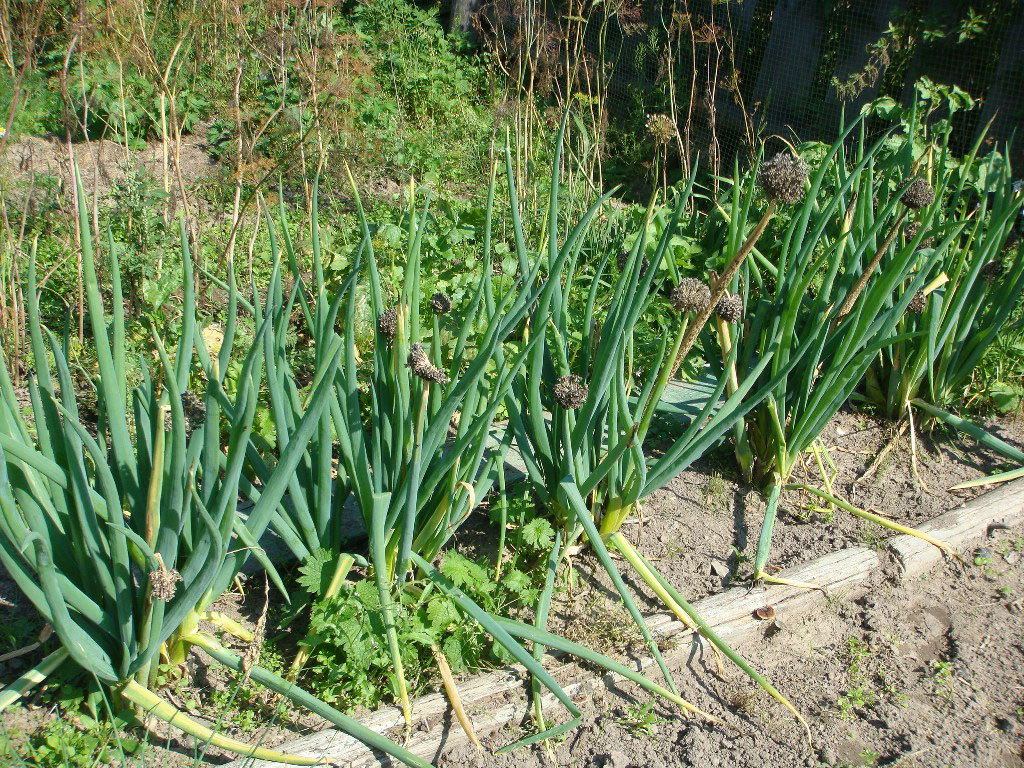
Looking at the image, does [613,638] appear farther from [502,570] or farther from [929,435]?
[929,435]

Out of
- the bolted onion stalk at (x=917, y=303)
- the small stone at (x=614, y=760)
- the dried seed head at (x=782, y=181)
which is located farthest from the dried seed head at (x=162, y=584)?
the bolted onion stalk at (x=917, y=303)

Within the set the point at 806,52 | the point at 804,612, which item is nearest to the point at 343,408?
the point at 804,612

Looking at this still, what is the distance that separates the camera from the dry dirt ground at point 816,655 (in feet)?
6.48

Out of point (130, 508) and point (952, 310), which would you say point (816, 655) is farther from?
point (130, 508)

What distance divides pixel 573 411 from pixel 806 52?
17.8 ft

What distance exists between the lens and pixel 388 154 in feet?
17.6

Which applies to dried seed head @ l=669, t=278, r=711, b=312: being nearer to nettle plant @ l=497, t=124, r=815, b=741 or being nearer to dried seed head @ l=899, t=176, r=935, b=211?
nettle plant @ l=497, t=124, r=815, b=741

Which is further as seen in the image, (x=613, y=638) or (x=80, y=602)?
(x=613, y=638)

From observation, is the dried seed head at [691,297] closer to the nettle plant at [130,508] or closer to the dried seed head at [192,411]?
the nettle plant at [130,508]

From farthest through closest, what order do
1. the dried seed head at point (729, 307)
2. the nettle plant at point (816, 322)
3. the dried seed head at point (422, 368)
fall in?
the nettle plant at point (816, 322), the dried seed head at point (729, 307), the dried seed head at point (422, 368)

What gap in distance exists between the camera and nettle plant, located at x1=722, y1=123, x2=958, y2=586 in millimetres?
2271

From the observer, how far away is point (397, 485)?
193 cm

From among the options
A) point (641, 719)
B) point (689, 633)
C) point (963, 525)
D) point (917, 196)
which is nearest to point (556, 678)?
point (641, 719)

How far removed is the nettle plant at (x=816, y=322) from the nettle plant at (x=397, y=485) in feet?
2.28
